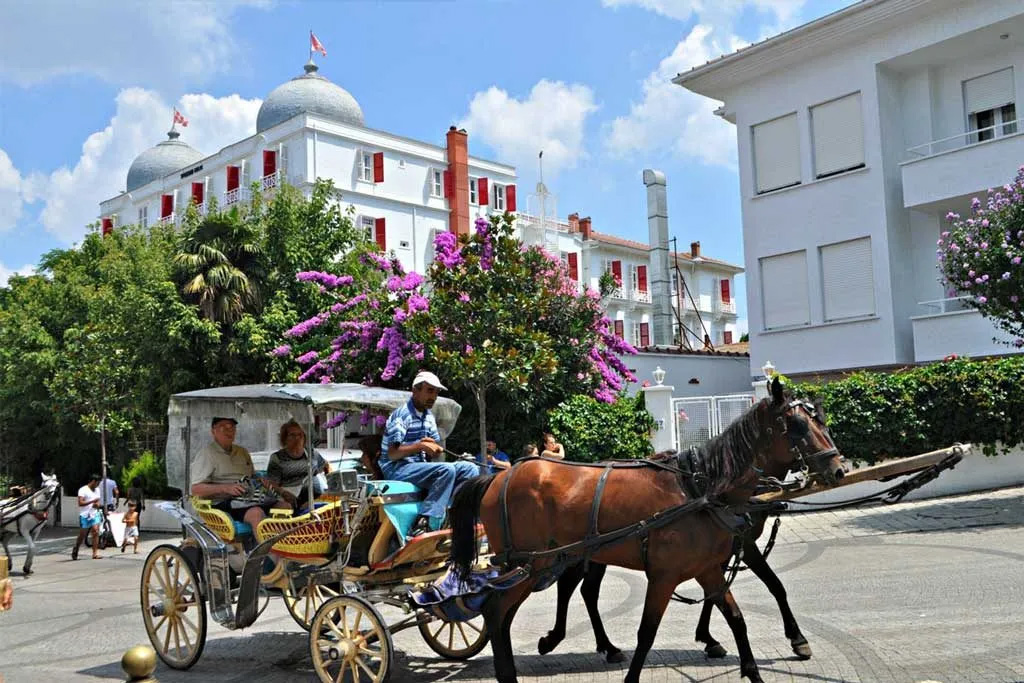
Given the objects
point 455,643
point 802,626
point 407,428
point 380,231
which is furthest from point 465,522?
point 380,231

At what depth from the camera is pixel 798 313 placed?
2264cm

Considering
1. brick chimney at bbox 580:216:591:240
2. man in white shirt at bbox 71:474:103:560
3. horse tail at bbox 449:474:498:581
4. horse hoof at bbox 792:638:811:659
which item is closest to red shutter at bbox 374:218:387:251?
brick chimney at bbox 580:216:591:240

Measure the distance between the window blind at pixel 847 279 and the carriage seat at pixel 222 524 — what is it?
55.3 feet

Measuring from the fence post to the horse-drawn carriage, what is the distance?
995 cm

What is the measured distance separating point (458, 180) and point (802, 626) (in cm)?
4134

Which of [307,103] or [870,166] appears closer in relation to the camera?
[870,166]

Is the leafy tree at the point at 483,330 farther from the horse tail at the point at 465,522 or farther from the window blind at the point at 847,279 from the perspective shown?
the horse tail at the point at 465,522

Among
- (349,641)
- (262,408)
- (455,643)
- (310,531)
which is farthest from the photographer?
(455,643)

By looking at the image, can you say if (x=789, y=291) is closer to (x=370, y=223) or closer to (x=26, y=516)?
(x=26, y=516)

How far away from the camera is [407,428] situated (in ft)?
25.4

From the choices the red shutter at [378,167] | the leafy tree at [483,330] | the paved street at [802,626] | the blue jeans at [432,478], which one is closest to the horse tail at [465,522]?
the blue jeans at [432,478]

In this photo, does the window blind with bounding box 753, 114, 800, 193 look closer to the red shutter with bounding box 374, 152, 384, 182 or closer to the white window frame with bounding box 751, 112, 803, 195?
the white window frame with bounding box 751, 112, 803, 195

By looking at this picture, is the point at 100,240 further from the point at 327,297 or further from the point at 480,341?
the point at 480,341

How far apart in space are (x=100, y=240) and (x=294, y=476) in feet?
97.8
